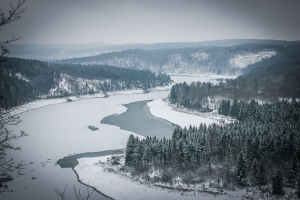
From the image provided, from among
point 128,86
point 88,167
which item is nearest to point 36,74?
point 128,86

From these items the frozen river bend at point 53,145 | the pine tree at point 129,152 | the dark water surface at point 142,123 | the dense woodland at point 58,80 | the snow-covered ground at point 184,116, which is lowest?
the snow-covered ground at point 184,116

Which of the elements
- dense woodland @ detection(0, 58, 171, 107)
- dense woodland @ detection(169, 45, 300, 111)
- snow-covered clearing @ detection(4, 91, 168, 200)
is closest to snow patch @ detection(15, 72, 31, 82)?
dense woodland @ detection(0, 58, 171, 107)

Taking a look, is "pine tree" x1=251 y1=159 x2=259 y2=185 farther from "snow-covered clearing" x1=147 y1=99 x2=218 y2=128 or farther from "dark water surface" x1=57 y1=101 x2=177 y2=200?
"snow-covered clearing" x1=147 y1=99 x2=218 y2=128

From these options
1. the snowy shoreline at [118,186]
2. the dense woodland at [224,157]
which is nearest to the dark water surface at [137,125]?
the snowy shoreline at [118,186]

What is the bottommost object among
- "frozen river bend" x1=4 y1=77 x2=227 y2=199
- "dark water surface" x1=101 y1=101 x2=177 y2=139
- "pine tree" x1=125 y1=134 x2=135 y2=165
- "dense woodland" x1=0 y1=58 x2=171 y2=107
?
"dark water surface" x1=101 y1=101 x2=177 y2=139

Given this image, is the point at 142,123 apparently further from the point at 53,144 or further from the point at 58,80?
the point at 58,80

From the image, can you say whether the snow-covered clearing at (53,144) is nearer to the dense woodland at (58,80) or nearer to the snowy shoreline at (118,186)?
the snowy shoreline at (118,186)
